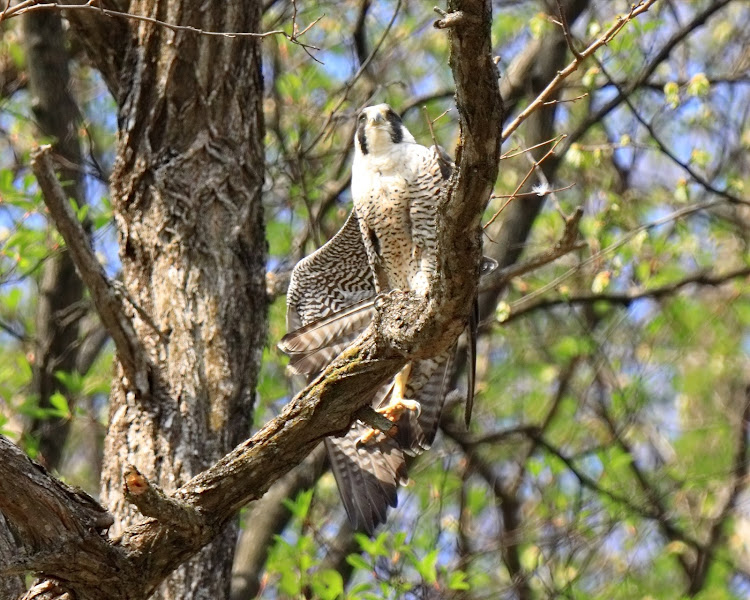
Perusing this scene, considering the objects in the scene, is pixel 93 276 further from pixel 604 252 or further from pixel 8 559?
pixel 604 252

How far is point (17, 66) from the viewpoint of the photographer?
6840 mm

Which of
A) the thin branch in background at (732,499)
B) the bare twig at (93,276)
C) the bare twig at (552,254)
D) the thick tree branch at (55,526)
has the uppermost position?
the bare twig at (93,276)

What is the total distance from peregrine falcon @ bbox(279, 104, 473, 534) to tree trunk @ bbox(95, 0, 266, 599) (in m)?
0.38

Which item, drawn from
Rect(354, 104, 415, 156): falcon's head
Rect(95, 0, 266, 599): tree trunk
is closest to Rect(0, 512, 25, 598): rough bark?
Rect(95, 0, 266, 599): tree trunk

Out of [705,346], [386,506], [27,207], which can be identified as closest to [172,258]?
[27,207]

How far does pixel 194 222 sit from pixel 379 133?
1131 mm

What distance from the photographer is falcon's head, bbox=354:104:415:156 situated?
200 inches

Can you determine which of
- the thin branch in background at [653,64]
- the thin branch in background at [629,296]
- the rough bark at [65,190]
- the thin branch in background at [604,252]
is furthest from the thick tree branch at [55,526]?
the thin branch in background at [653,64]

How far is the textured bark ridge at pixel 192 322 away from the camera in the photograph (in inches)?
128

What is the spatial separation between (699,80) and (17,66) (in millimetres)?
4463

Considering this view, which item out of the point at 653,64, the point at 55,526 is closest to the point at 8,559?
the point at 55,526

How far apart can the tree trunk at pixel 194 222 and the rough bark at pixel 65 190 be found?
1.52 meters

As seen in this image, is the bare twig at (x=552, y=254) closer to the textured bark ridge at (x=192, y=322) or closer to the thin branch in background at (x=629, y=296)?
the thin branch in background at (x=629, y=296)

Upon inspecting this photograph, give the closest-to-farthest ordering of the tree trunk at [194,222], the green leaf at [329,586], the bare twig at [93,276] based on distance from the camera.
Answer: the bare twig at [93,276] → the tree trunk at [194,222] → the green leaf at [329,586]
